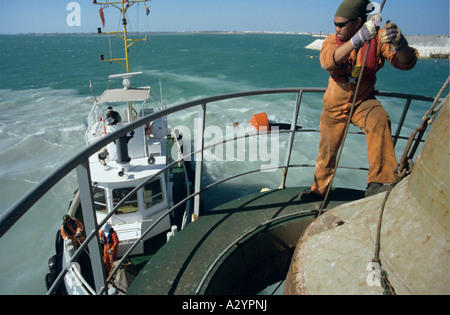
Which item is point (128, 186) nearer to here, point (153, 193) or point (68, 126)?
point (153, 193)

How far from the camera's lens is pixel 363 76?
2785 millimetres

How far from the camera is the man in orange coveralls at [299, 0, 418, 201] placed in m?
2.47

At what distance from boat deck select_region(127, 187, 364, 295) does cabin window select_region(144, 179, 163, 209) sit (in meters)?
5.20

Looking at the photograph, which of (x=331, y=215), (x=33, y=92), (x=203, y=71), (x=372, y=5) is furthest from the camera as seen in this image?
(x=203, y=71)

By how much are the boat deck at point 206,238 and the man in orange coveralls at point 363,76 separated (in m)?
0.84

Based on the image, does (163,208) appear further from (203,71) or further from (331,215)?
(203,71)

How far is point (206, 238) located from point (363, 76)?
7.00 ft

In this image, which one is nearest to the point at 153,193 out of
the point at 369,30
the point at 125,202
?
the point at 125,202

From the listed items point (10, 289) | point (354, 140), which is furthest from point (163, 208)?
point (354, 140)

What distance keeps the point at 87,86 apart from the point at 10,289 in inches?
1208

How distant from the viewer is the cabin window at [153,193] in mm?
8156

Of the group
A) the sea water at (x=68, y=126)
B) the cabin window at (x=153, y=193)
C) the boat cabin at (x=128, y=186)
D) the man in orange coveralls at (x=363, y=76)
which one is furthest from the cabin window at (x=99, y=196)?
the man in orange coveralls at (x=363, y=76)

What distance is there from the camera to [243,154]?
17953 mm

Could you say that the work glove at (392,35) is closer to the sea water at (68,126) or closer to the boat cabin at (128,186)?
the boat cabin at (128,186)
